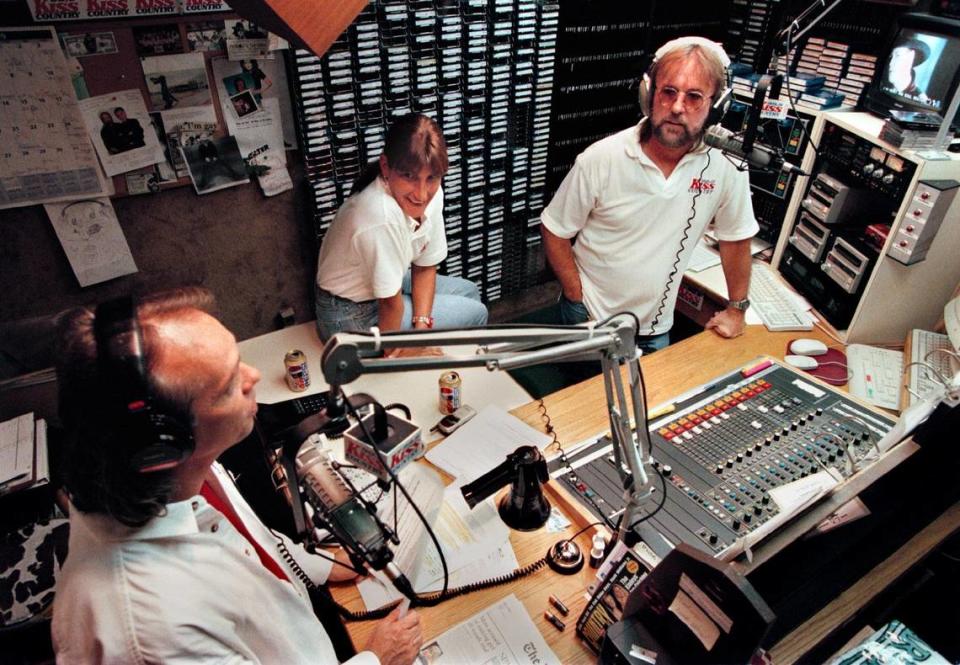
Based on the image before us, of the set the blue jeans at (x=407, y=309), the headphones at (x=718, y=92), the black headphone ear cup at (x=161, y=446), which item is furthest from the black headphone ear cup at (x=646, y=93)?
the black headphone ear cup at (x=161, y=446)

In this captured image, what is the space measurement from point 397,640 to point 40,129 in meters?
1.81

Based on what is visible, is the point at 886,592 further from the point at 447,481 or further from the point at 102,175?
the point at 102,175

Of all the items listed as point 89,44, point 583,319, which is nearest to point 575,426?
point 583,319

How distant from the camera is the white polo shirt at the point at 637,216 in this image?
202 centimetres

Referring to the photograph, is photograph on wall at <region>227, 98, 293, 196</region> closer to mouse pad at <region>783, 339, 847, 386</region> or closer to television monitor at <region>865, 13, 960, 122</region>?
mouse pad at <region>783, 339, 847, 386</region>

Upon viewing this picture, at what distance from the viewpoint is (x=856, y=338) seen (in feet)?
6.79

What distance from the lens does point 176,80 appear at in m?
1.99

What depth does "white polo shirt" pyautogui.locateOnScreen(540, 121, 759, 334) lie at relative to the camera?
2.02 m

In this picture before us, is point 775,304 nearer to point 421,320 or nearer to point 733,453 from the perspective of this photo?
point 733,453

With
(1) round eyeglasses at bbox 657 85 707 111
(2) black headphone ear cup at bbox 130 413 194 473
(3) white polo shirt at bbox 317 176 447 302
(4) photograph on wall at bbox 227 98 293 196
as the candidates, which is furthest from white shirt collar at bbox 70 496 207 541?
(1) round eyeglasses at bbox 657 85 707 111

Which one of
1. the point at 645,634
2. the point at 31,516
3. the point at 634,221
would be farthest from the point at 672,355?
the point at 31,516

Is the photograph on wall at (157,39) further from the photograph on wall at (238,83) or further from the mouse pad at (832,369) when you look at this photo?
the mouse pad at (832,369)

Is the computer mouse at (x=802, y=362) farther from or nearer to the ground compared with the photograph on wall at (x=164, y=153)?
nearer to the ground

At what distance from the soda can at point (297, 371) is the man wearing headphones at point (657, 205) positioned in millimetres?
945
